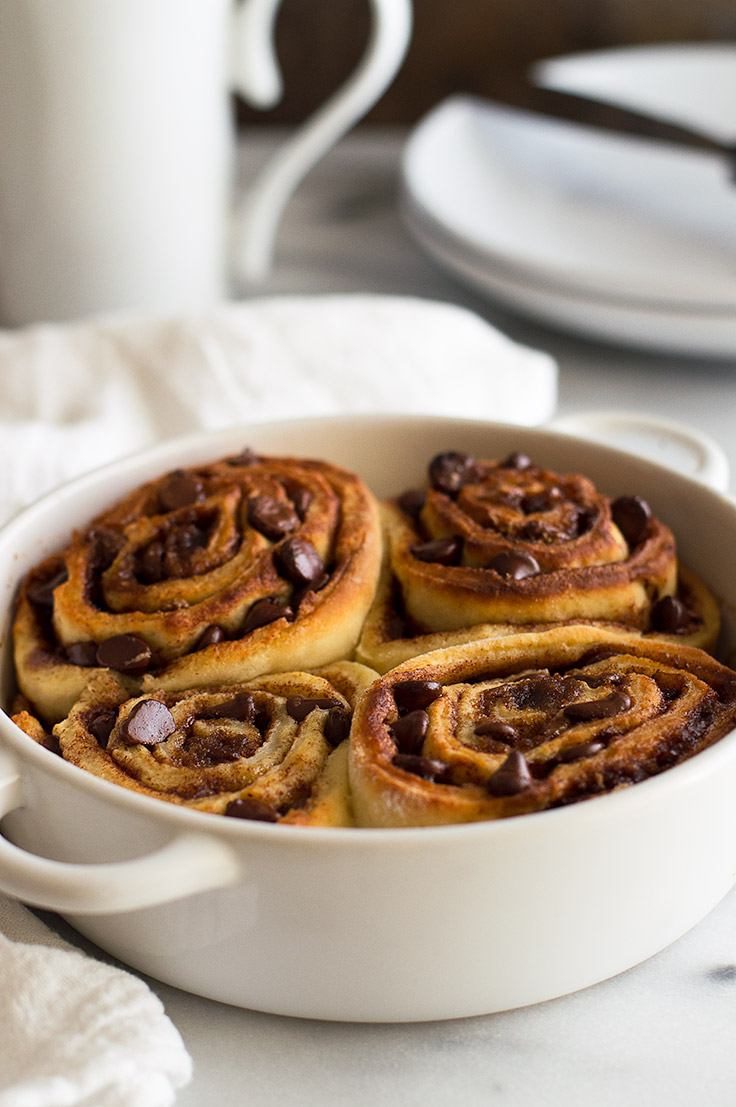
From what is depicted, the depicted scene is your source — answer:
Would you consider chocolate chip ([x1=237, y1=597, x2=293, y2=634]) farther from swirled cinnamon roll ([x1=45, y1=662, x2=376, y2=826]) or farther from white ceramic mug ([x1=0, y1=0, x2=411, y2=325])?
white ceramic mug ([x1=0, y1=0, x2=411, y2=325])

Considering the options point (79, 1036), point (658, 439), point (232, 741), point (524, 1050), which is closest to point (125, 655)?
point (232, 741)

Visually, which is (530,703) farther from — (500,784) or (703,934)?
(703,934)

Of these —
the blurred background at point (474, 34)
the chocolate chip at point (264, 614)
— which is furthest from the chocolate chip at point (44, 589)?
the blurred background at point (474, 34)

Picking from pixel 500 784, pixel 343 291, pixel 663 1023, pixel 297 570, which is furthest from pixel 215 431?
pixel 343 291

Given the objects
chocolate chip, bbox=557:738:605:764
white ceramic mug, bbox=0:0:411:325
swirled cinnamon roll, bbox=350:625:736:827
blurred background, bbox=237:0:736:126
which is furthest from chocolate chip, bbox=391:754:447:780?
blurred background, bbox=237:0:736:126

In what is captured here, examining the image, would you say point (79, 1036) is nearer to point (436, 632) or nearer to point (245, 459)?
point (436, 632)

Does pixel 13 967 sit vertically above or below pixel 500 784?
below
